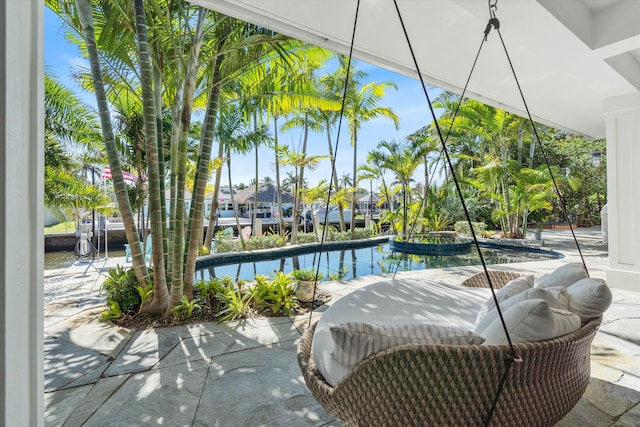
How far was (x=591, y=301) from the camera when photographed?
159cm

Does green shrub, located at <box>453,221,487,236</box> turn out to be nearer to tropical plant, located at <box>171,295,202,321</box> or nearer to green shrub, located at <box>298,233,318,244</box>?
green shrub, located at <box>298,233,318,244</box>

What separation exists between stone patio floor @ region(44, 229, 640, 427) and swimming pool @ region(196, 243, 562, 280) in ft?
10.6

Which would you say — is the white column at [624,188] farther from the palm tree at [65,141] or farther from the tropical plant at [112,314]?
the palm tree at [65,141]

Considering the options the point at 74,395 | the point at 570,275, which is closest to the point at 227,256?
the point at 74,395

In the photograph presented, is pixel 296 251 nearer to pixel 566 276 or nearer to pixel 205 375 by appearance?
pixel 205 375

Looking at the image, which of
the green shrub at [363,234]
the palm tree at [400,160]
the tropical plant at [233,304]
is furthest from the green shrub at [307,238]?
the tropical plant at [233,304]

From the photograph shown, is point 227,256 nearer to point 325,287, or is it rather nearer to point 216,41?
point 325,287

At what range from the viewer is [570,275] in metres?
2.01

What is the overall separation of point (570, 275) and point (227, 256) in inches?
283

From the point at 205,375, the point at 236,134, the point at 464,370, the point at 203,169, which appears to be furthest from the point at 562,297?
the point at 236,134

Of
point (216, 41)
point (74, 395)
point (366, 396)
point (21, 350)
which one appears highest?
point (216, 41)

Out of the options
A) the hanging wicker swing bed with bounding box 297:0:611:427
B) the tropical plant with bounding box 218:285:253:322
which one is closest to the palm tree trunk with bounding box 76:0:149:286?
the tropical plant with bounding box 218:285:253:322

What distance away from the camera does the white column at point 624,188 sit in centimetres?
440

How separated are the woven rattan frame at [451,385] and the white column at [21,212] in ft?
3.24
